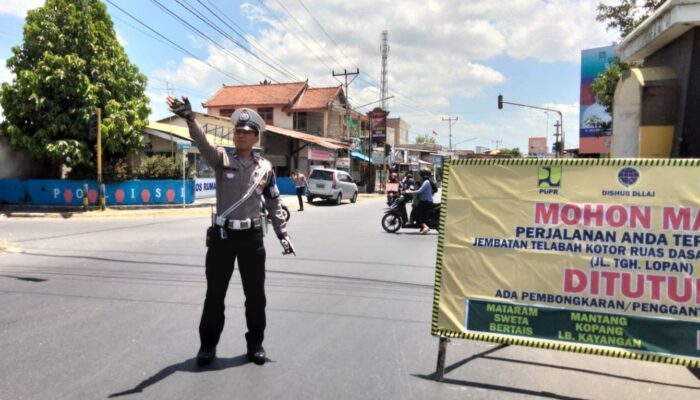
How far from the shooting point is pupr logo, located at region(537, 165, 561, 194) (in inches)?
152

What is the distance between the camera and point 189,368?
412 centimetres

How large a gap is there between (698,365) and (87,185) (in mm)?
19796

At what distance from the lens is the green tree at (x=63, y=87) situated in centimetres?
1836

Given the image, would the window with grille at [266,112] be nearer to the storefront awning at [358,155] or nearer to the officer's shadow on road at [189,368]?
the storefront awning at [358,155]

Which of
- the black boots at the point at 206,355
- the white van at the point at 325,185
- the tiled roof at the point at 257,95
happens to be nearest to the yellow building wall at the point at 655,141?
the black boots at the point at 206,355

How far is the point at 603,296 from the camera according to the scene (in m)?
3.74

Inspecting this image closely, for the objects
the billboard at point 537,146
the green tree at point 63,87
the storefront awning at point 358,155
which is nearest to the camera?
the green tree at point 63,87

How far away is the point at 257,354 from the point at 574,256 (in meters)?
2.48

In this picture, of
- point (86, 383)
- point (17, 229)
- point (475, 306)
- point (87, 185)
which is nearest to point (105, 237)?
point (17, 229)

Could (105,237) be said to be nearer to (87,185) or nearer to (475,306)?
(87,185)

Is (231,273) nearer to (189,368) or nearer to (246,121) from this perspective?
(189,368)

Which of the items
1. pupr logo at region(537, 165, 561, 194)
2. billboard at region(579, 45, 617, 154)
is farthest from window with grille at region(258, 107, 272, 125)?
pupr logo at region(537, 165, 561, 194)

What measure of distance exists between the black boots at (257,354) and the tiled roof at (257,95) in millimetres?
37617

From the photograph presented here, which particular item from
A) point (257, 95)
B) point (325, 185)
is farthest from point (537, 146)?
point (325, 185)
